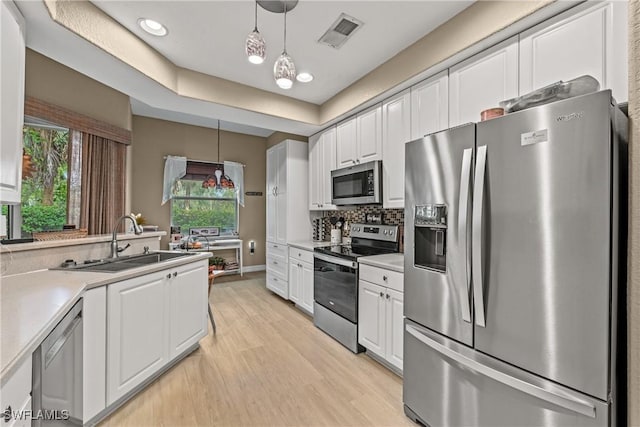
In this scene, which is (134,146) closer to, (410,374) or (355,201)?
(355,201)

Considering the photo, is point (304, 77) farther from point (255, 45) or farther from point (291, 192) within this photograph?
point (291, 192)

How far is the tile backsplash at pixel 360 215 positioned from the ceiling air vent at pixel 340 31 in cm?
168

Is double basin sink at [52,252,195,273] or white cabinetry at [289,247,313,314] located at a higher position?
double basin sink at [52,252,195,273]

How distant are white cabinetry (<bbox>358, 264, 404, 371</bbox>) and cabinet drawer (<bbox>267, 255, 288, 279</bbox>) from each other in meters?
1.69

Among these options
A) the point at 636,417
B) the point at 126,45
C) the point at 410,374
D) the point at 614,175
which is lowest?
the point at 410,374

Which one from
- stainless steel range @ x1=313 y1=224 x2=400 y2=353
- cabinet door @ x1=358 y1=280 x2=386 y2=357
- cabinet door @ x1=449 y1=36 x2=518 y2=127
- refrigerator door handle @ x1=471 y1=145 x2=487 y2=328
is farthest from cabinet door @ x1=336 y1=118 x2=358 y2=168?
refrigerator door handle @ x1=471 y1=145 x2=487 y2=328

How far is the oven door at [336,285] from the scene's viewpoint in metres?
2.59

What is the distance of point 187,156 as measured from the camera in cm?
519

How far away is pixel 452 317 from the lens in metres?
1.49

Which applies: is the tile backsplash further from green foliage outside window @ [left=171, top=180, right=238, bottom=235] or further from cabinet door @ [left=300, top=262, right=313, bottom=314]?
green foliage outside window @ [left=171, top=180, right=238, bottom=235]

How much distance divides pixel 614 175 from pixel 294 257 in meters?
3.16

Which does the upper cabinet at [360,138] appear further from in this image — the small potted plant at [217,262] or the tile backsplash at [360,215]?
the small potted plant at [217,262]

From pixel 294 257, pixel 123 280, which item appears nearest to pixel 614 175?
pixel 123 280

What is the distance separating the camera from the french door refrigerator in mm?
1022
